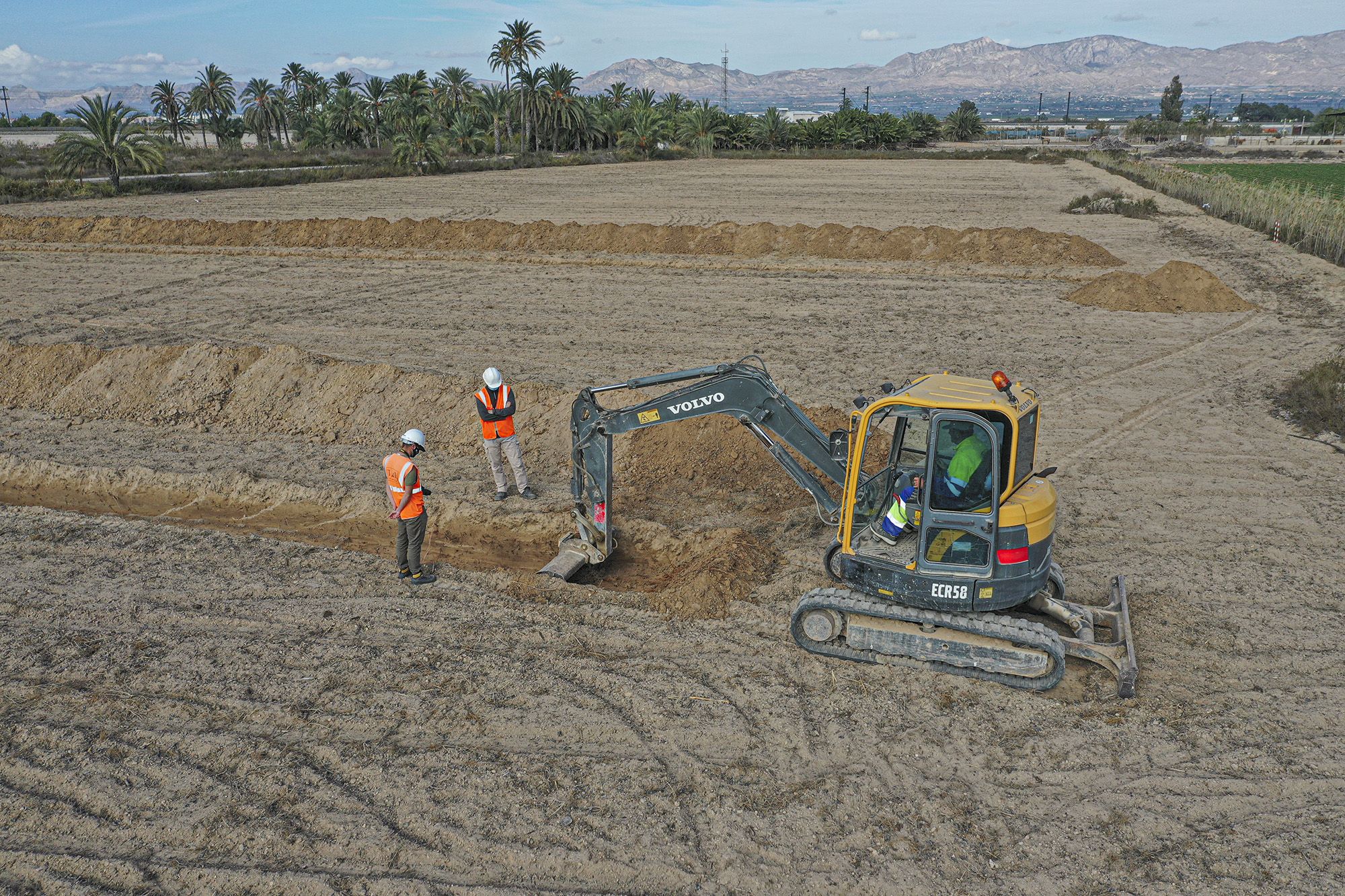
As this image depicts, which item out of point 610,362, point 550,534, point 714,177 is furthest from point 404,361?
point 714,177

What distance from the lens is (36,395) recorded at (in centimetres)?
1642

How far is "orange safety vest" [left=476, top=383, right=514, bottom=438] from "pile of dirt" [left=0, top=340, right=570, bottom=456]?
7.21 ft

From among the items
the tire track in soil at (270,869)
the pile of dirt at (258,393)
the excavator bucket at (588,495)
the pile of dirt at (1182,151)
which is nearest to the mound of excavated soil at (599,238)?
the pile of dirt at (258,393)

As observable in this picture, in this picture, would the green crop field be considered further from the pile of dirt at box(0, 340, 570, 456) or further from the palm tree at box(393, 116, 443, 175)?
the pile of dirt at box(0, 340, 570, 456)

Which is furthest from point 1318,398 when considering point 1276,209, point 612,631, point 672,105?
point 672,105

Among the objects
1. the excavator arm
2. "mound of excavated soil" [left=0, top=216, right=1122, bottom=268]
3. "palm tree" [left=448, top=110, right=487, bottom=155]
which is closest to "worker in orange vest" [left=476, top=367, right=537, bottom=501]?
the excavator arm

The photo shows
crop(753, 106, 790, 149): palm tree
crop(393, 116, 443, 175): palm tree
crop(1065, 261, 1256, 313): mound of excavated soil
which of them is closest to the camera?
crop(1065, 261, 1256, 313): mound of excavated soil

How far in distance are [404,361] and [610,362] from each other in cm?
392

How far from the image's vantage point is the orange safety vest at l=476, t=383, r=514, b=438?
1178 cm

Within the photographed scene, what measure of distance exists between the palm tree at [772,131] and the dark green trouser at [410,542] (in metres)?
79.8

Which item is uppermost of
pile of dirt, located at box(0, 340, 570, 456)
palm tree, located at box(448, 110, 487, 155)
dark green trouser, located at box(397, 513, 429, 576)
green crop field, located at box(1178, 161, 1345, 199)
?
palm tree, located at box(448, 110, 487, 155)

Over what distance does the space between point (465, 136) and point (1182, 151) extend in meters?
64.1

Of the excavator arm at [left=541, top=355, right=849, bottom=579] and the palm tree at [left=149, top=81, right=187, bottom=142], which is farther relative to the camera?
the palm tree at [left=149, top=81, right=187, bottom=142]

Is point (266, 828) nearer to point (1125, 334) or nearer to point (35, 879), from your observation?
point (35, 879)
